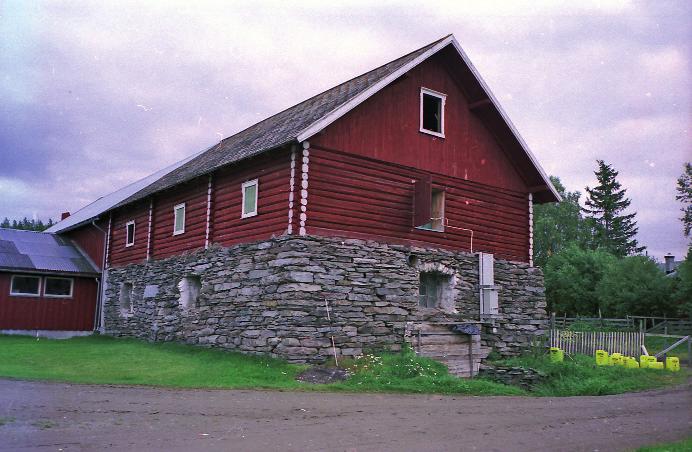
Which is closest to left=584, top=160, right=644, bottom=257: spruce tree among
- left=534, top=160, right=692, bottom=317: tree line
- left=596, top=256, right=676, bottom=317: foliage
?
left=534, top=160, right=692, bottom=317: tree line

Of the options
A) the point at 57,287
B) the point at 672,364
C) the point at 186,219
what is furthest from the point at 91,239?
the point at 672,364

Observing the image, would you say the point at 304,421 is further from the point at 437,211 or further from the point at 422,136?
the point at 422,136

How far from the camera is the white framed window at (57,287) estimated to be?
2861cm

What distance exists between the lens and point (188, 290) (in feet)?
71.6

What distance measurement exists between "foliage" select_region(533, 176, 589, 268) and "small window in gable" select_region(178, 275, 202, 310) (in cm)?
4055

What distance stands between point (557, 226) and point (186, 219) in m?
44.7

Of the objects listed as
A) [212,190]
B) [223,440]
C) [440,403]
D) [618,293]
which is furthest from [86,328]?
[618,293]

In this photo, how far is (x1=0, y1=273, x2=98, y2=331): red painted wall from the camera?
1073 inches

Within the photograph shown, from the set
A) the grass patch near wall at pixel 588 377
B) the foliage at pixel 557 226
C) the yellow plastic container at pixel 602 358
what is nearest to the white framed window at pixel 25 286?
the grass patch near wall at pixel 588 377

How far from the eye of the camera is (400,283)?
60.7 ft

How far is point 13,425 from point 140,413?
181 cm

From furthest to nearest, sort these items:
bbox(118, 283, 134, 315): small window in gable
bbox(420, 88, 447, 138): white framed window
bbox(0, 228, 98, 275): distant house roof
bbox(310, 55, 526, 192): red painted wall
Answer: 1. bbox(0, 228, 98, 275): distant house roof
2. bbox(118, 283, 134, 315): small window in gable
3. bbox(420, 88, 447, 138): white framed window
4. bbox(310, 55, 526, 192): red painted wall

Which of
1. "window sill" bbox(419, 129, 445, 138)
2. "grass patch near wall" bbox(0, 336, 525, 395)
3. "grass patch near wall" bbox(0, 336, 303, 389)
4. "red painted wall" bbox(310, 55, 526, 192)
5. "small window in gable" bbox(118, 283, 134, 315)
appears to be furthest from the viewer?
"small window in gable" bbox(118, 283, 134, 315)

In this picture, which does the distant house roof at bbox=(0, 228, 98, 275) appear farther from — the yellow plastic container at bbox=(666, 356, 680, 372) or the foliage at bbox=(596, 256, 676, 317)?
the foliage at bbox=(596, 256, 676, 317)
